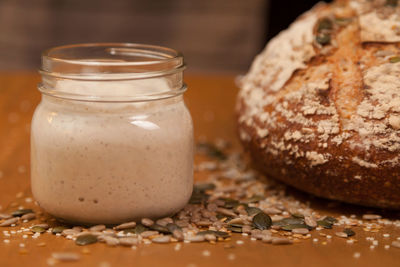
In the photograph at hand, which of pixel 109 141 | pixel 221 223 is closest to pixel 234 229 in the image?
pixel 221 223

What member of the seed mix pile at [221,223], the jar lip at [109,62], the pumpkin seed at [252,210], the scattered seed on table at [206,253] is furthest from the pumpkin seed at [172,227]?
the jar lip at [109,62]

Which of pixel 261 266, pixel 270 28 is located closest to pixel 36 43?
pixel 270 28

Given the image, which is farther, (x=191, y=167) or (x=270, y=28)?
(x=270, y=28)

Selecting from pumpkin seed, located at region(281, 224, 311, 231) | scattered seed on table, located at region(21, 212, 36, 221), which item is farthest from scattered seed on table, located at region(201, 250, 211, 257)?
scattered seed on table, located at region(21, 212, 36, 221)

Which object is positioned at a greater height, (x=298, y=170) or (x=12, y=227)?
(x=298, y=170)

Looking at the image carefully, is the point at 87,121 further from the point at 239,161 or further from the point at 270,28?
the point at 270,28
